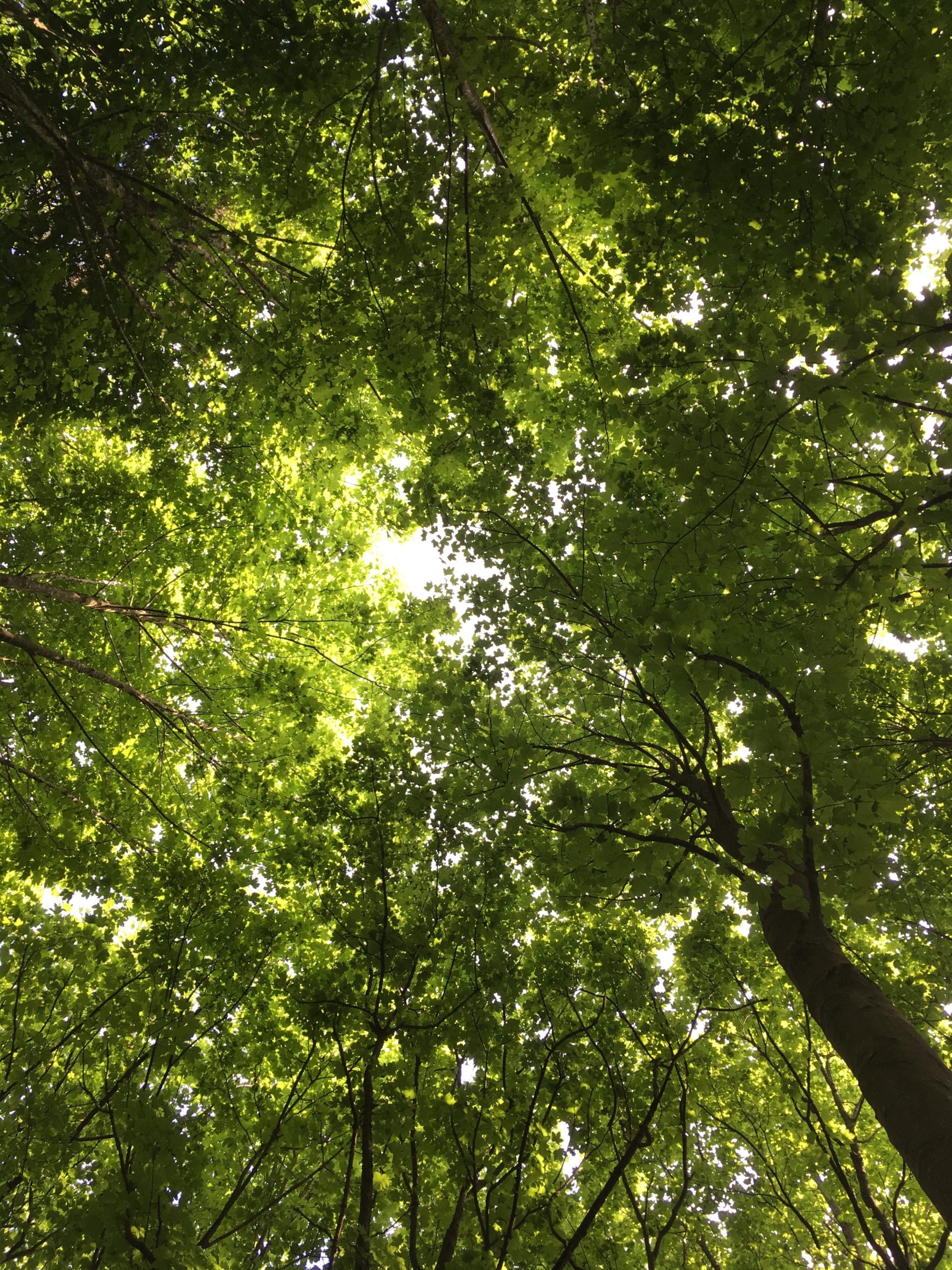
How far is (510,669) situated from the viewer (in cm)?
517

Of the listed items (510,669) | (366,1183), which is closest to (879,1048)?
(366,1183)

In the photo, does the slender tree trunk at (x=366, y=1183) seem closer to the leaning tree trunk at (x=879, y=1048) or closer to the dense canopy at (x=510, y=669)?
the dense canopy at (x=510, y=669)

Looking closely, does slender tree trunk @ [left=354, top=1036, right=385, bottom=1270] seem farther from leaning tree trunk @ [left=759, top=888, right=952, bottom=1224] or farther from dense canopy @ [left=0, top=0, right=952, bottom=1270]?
leaning tree trunk @ [left=759, top=888, right=952, bottom=1224]

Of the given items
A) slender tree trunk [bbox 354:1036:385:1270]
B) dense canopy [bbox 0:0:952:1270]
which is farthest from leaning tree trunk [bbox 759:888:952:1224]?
slender tree trunk [bbox 354:1036:385:1270]

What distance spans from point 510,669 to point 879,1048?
333cm

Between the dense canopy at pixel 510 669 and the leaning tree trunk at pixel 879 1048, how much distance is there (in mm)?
19

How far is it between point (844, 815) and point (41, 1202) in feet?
16.3

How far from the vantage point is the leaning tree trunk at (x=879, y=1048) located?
2043mm

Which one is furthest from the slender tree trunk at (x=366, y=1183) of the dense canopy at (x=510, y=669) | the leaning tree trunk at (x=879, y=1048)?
the leaning tree trunk at (x=879, y=1048)

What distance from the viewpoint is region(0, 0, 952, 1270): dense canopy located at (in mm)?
2803

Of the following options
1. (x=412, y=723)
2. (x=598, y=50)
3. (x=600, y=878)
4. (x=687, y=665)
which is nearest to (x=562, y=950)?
(x=600, y=878)

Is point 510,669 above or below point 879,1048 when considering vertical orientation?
above

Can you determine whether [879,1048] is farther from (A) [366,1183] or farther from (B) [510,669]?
(B) [510,669]

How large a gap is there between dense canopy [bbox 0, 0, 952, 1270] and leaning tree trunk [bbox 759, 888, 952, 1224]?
0.7 inches
